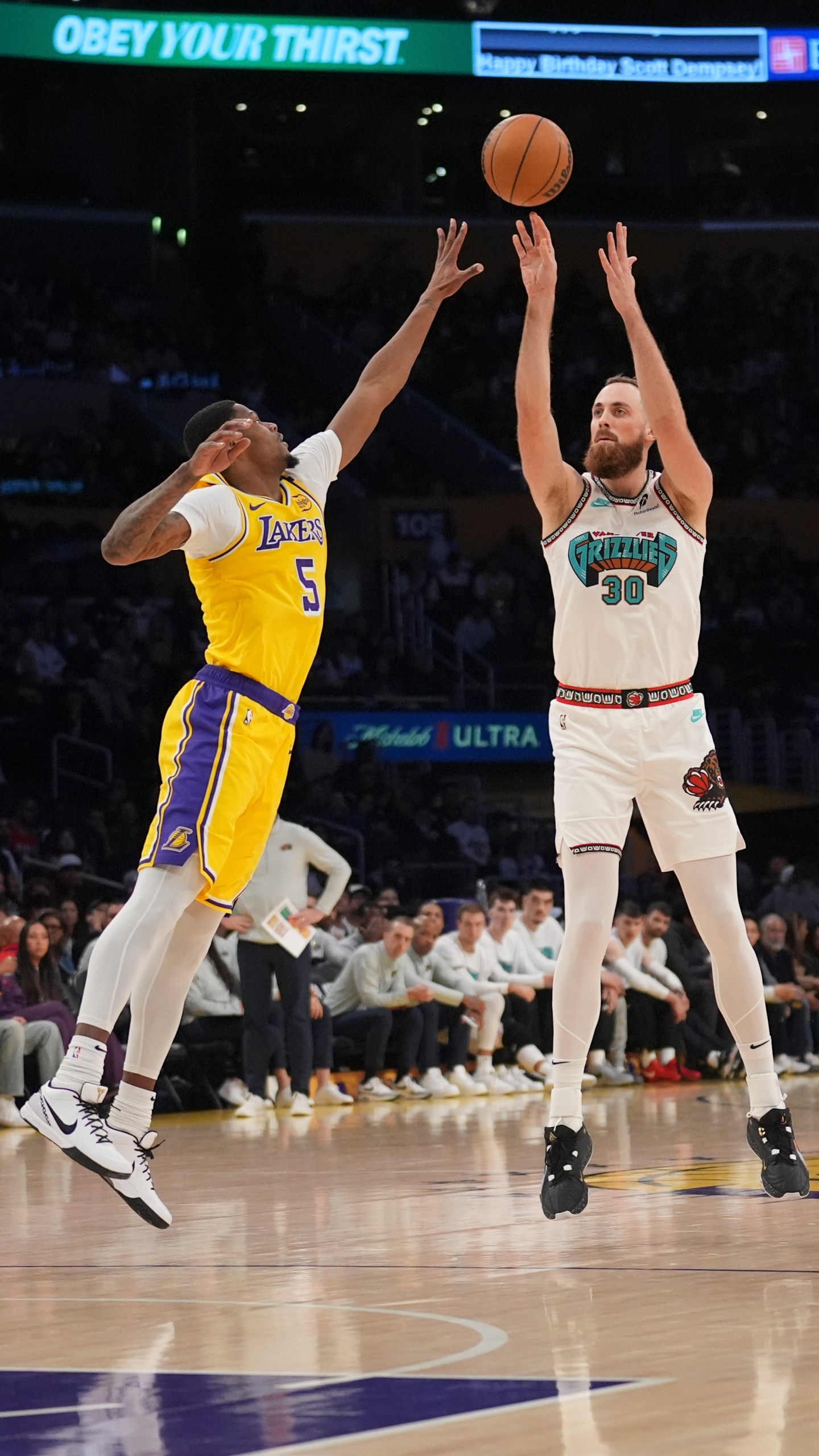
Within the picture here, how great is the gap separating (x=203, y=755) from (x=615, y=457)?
1635mm

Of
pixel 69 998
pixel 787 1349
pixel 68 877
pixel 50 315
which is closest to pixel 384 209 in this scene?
pixel 50 315

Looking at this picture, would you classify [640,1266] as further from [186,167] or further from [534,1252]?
[186,167]

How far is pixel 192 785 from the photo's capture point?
5762 mm

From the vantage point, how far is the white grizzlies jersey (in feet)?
19.4

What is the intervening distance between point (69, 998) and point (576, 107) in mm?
21798

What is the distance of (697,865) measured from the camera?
5930 millimetres

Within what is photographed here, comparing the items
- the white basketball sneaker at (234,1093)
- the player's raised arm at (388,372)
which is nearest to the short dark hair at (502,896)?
the white basketball sneaker at (234,1093)

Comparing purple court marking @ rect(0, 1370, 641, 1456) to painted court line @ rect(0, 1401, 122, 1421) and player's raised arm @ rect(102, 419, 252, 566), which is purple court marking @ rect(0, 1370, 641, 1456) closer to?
painted court line @ rect(0, 1401, 122, 1421)

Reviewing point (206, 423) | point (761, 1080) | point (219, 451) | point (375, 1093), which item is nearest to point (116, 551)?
point (219, 451)

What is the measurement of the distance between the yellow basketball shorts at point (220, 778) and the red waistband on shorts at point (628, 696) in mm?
923

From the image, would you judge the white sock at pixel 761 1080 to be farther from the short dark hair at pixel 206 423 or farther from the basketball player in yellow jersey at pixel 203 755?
the short dark hair at pixel 206 423

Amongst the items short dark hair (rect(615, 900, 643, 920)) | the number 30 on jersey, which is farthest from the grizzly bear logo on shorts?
short dark hair (rect(615, 900, 643, 920))

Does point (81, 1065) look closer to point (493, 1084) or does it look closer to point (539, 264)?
point (539, 264)

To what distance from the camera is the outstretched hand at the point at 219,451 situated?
5461 mm
